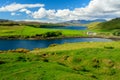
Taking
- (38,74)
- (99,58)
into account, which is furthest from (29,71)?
(99,58)

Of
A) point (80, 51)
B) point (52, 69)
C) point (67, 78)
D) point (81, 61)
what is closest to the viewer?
point (67, 78)

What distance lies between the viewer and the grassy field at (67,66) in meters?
27.2

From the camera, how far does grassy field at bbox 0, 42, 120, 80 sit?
27.2 meters

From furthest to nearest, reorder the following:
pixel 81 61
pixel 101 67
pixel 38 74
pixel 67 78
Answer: pixel 81 61, pixel 101 67, pixel 38 74, pixel 67 78

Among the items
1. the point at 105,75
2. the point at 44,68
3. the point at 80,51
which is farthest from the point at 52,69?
the point at 80,51

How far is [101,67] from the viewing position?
122ft

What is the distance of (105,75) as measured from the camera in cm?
3403

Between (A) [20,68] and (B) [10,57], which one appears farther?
(B) [10,57]

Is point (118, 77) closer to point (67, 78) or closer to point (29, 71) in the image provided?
point (67, 78)

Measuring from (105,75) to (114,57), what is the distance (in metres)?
5.41

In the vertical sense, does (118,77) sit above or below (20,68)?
below

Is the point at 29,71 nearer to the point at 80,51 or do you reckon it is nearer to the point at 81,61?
the point at 81,61

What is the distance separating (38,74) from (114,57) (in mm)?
15999

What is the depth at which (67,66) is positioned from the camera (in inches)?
1412
